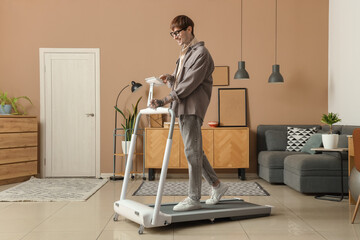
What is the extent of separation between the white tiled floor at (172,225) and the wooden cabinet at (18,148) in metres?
1.71

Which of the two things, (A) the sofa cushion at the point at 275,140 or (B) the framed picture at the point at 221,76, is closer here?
(A) the sofa cushion at the point at 275,140

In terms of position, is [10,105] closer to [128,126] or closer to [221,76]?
[128,126]

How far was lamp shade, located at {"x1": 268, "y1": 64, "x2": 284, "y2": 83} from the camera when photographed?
20.8 ft

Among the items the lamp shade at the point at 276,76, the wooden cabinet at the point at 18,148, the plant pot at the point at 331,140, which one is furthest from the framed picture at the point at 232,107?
the wooden cabinet at the point at 18,148

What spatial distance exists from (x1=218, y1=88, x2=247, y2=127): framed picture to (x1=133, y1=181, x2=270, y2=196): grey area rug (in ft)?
3.90

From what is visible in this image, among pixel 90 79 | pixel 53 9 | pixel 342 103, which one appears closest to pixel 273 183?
pixel 342 103

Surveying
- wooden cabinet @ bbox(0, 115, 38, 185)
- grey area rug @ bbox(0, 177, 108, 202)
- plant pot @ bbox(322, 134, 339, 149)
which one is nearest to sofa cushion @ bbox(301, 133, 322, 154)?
plant pot @ bbox(322, 134, 339, 149)

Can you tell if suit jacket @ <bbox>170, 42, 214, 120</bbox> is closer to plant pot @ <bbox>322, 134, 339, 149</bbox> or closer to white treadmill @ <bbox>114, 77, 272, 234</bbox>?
white treadmill @ <bbox>114, 77, 272, 234</bbox>

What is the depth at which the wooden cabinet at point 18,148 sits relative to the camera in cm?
592

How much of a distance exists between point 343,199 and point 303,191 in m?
0.43

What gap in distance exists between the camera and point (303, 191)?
4.79 metres

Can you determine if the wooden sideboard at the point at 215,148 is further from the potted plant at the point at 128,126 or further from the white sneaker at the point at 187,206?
the white sneaker at the point at 187,206

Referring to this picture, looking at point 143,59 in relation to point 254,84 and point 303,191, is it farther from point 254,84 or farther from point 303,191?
point 303,191

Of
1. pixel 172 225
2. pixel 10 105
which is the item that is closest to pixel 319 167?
pixel 172 225
